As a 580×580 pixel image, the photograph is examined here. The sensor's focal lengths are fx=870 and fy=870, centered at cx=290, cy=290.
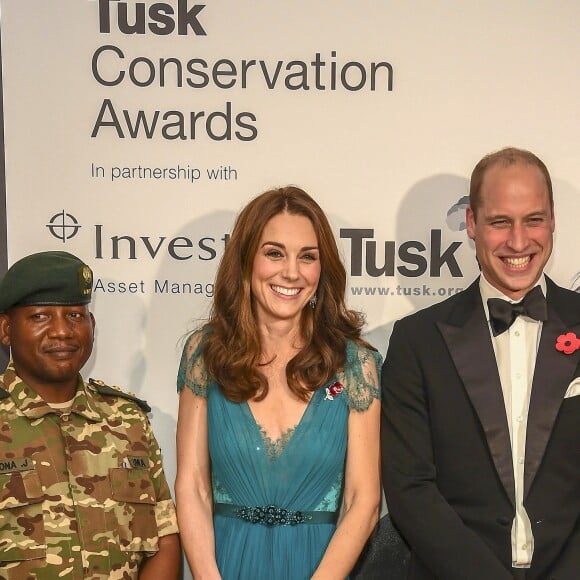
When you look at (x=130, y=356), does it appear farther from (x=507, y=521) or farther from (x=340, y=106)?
(x=507, y=521)

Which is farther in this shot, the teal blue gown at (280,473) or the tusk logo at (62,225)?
the tusk logo at (62,225)

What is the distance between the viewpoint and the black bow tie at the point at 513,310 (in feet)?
8.86

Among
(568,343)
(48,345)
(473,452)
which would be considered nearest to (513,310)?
(568,343)

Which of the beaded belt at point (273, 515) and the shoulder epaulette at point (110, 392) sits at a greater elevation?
the shoulder epaulette at point (110, 392)

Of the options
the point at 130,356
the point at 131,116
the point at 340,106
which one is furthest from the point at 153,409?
the point at 340,106

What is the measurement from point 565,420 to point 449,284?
1091 millimetres

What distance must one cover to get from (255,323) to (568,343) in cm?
103

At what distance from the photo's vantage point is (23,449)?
2.56m

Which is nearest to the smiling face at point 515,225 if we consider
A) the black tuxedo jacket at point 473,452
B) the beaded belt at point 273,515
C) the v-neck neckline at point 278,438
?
the black tuxedo jacket at point 473,452

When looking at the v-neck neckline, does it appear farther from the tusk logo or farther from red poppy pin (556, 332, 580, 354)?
the tusk logo

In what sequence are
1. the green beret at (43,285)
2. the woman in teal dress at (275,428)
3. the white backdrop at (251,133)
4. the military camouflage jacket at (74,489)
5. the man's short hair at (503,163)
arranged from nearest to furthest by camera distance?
1. the military camouflage jacket at (74,489)
2. the green beret at (43,285)
3. the man's short hair at (503,163)
4. the woman in teal dress at (275,428)
5. the white backdrop at (251,133)

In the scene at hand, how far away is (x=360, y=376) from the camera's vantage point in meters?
2.91

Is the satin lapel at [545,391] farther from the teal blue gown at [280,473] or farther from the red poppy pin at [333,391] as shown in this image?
the red poppy pin at [333,391]

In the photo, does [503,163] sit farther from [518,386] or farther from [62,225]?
[62,225]
